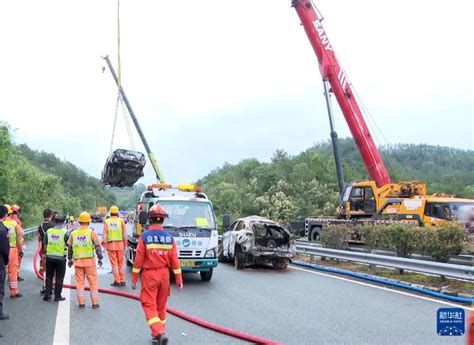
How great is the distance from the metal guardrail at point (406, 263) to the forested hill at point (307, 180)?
52.9ft

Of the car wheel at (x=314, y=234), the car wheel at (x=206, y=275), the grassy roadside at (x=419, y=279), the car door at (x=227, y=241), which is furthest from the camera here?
the car wheel at (x=314, y=234)

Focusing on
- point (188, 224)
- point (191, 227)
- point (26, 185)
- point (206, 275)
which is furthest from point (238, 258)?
point (26, 185)

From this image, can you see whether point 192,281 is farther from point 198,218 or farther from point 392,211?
point 392,211

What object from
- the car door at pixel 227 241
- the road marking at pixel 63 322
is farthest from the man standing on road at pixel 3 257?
the car door at pixel 227 241

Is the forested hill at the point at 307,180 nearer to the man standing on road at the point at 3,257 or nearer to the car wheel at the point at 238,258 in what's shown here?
the car wheel at the point at 238,258

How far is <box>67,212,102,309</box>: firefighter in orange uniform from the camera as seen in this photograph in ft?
30.6

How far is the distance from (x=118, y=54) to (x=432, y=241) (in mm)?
15988

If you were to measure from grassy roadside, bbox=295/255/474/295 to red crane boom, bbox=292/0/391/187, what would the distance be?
5.76m

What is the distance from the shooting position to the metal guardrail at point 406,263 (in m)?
10.6

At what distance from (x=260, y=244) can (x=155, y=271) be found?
9.43 meters

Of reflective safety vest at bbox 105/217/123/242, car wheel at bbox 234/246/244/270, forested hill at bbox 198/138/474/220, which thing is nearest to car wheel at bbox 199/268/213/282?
reflective safety vest at bbox 105/217/123/242

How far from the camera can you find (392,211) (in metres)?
20.4

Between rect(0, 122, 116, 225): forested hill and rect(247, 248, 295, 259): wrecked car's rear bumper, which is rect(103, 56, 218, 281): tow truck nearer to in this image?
rect(247, 248, 295, 259): wrecked car's rear bumper

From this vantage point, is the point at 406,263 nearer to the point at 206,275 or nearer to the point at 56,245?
the point at 206,275
